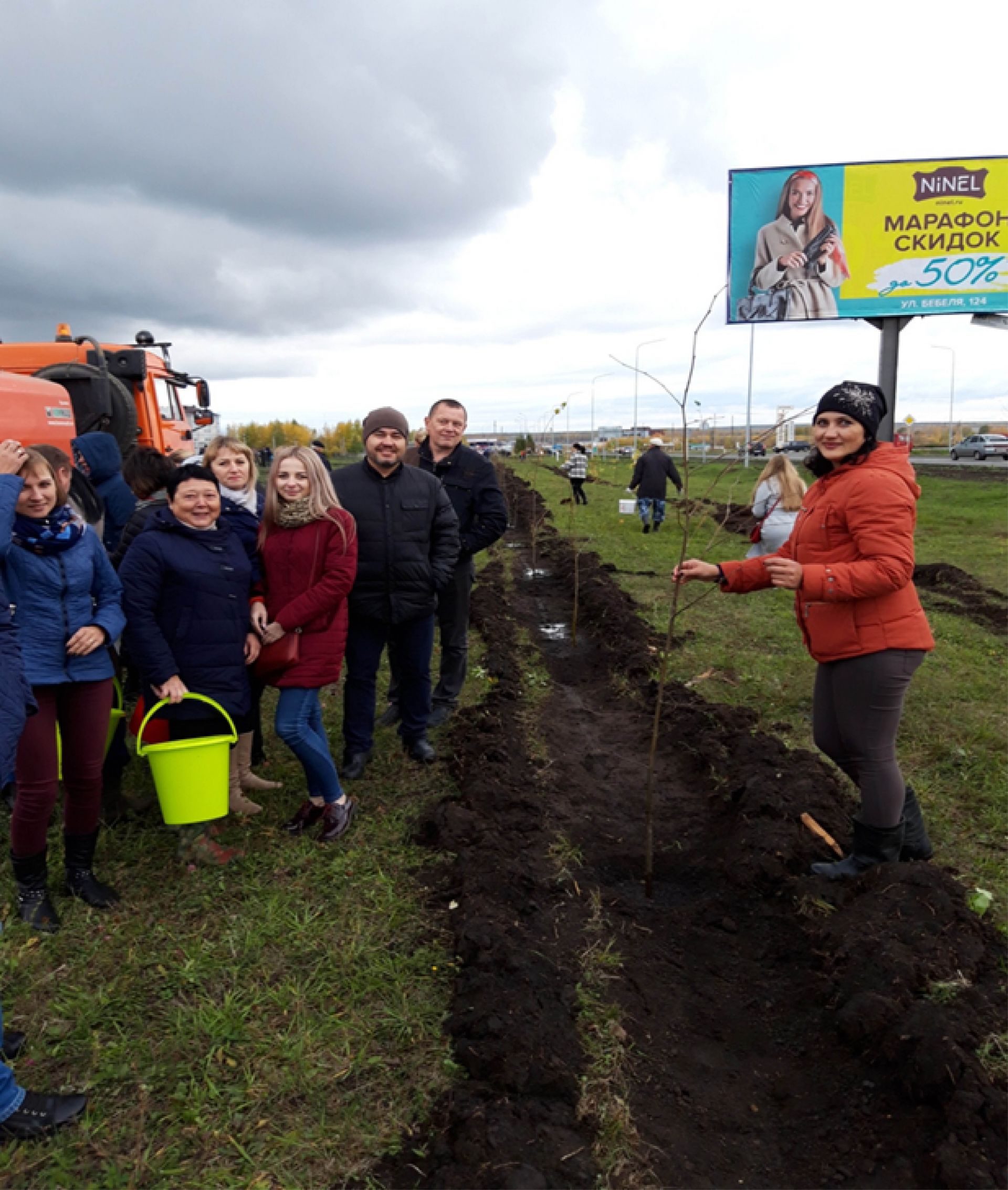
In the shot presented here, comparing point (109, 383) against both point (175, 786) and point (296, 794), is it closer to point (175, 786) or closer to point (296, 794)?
point (296, 794)

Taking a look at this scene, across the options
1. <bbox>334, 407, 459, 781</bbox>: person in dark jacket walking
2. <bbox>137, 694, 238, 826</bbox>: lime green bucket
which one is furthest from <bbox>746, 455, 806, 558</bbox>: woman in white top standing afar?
<bbox>137, 694, 238, 826</bbox>: lime green bucket

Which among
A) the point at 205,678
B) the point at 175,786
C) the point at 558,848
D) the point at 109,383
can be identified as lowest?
the point at 558,848

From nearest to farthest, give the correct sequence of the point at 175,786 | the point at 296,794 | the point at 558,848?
the point at 175,786
the point at 558,848
the point at 296,794

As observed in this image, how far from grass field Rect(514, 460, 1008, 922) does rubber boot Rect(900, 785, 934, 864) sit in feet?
0.77

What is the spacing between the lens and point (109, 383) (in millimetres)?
7254

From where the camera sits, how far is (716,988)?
2.99m

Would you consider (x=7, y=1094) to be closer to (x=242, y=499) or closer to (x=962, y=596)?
(x=242, y=499)

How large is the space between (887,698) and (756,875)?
0.99 meters

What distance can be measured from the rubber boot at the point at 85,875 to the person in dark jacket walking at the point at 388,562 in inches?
54.1

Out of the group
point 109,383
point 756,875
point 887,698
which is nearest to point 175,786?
point 756,875

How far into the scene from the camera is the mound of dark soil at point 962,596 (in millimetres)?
7898

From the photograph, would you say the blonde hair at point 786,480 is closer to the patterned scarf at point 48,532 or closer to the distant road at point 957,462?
the patterned scarf at point 48,532

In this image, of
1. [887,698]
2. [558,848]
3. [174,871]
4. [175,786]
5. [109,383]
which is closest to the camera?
[887,698]

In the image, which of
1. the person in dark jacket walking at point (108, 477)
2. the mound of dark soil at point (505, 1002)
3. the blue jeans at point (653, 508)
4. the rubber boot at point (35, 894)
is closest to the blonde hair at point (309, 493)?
the person in dark jacket walking at point (108, 477)
